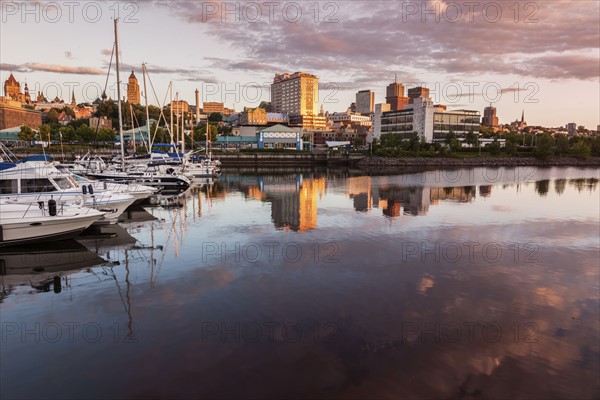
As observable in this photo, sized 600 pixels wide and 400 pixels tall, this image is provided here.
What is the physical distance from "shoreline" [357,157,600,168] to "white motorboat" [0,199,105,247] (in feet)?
285

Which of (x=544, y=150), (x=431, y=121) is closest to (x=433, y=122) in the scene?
(x=431, y=121)

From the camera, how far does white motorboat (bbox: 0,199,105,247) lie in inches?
759

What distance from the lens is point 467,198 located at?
140 feet

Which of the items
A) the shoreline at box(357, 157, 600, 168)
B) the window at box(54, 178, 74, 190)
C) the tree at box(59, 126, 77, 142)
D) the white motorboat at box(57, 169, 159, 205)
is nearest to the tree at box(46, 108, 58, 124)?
the tree at box(59, 126, 77, 142)

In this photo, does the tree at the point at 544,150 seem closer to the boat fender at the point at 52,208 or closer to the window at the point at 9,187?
the boat fender at the point at 52,208

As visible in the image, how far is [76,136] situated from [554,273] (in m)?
137

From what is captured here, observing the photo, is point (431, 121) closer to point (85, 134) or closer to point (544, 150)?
point (544, 150)

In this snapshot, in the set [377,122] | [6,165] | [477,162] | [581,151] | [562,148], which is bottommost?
[6,165]

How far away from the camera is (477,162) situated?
121m

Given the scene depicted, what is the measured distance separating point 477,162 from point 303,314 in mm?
121947

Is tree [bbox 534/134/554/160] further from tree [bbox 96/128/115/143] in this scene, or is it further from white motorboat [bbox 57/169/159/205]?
tree [bbox 96/128/115/143]

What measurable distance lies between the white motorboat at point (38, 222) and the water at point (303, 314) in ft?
2.22

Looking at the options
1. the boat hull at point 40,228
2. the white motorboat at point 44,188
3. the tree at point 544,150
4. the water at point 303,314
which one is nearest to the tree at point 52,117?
the white motorboat at point 44,188

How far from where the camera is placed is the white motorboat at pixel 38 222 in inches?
759
